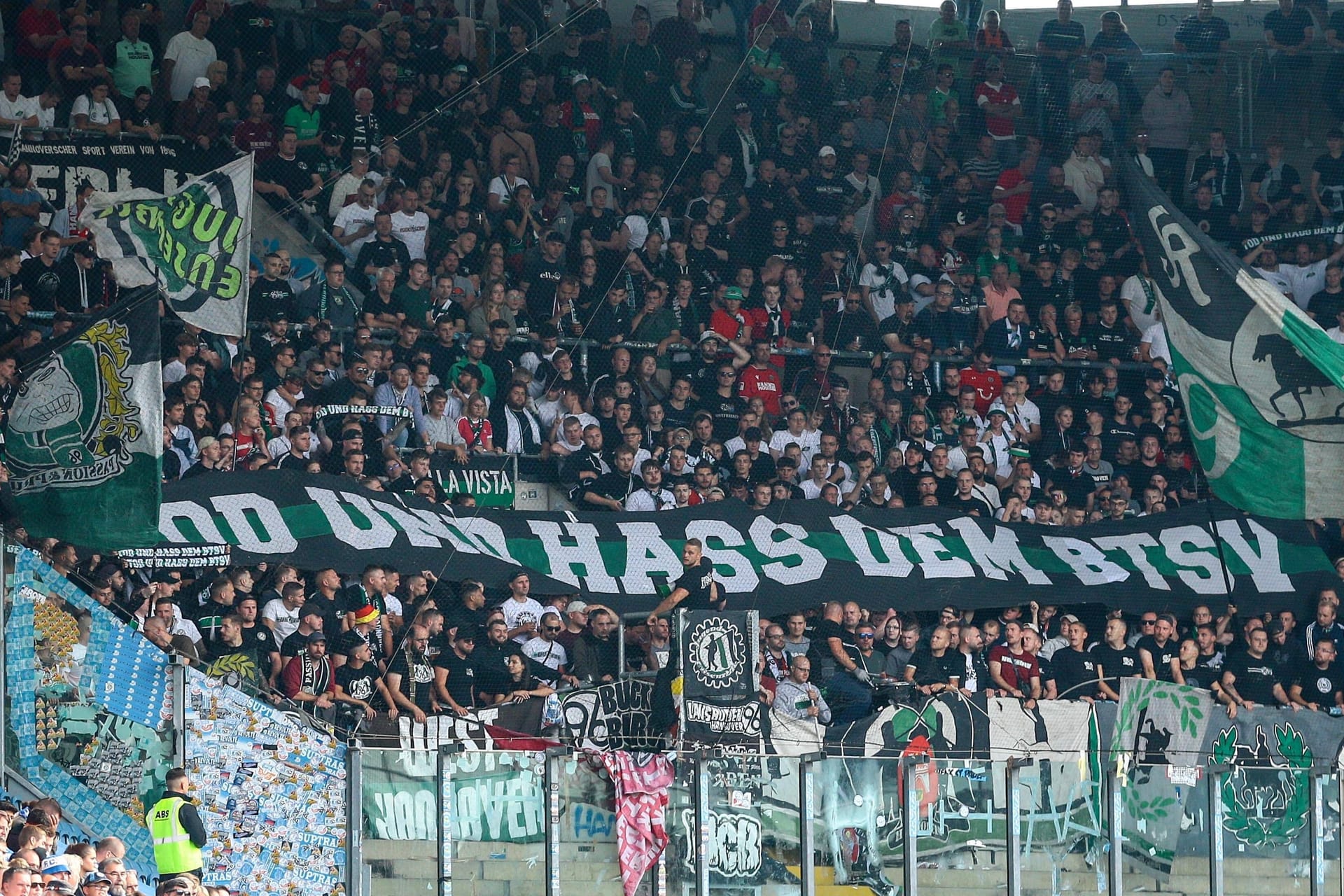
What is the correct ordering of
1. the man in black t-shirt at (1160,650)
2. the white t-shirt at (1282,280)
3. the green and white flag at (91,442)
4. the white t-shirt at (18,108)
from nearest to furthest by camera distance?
the green and white flag at (91,442)
the man in black t-shirt at (1160,650)
the white t-shirt at (18,108)
the white t-shirt at (1282,280)

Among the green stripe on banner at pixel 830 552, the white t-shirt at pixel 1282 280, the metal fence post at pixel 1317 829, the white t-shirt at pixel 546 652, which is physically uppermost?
the white t-shirt at pixel 1282 280

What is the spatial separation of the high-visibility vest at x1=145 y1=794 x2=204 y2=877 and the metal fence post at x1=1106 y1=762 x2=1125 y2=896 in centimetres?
505

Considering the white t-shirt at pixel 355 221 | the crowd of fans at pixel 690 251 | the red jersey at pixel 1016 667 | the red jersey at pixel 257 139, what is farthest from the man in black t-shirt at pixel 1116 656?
the red jersey at pixel 257 139

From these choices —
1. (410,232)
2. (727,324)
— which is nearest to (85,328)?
(410,232)

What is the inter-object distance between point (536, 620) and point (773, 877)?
3305 mm

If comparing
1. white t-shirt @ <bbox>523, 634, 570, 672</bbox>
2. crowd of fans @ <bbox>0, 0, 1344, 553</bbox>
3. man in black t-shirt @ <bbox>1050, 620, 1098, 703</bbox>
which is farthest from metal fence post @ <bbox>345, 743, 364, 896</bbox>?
man in black t-shirt @ <bbox>1050, 620, 1098, 703</bbox>

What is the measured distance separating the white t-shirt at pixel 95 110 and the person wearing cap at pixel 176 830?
21.5 feet

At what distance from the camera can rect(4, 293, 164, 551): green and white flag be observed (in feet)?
43.8

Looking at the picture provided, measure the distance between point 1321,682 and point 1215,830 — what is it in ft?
11.7

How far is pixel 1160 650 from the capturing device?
15383 mm

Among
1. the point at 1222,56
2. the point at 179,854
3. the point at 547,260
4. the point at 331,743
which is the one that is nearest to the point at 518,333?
the point at 547,260

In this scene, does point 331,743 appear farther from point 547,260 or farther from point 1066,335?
point 1066,335

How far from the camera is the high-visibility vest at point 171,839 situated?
11.0 metres

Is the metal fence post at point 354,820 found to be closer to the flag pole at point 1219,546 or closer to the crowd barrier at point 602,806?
the crowd barrier at point 602,806
